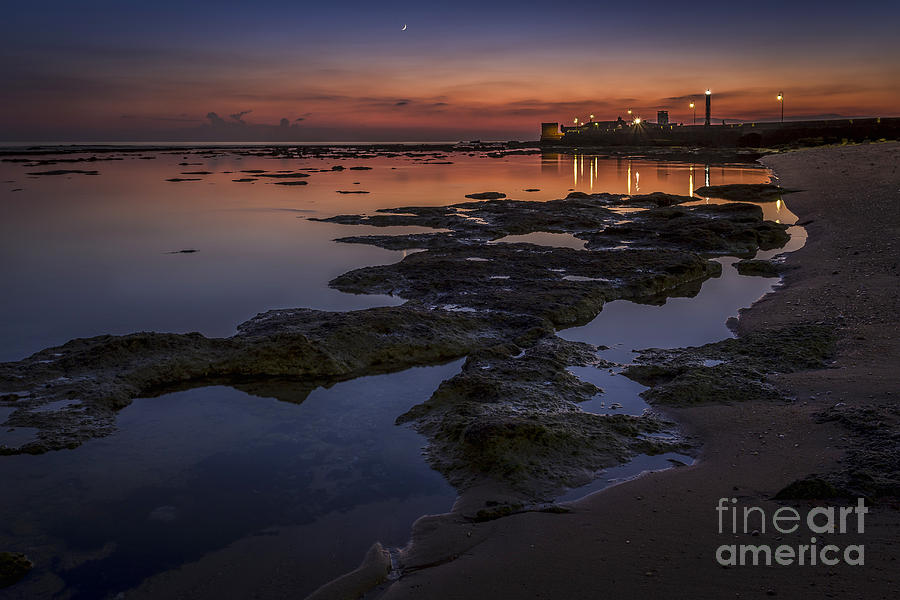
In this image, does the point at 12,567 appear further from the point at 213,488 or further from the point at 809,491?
the point at 809,491

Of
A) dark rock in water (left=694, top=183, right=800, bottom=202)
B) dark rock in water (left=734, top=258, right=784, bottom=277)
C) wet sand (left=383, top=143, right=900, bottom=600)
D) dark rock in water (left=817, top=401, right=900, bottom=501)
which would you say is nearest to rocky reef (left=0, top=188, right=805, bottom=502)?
wet sand (left=383, top=143, right=900, bottom=600)

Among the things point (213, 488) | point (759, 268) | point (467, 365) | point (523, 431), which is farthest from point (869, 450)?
point (759, 268)

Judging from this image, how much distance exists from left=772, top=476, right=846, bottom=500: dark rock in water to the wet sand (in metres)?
0.09

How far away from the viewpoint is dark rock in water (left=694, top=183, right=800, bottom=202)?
22.4 meters

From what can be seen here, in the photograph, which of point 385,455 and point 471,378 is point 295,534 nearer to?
point 385,455

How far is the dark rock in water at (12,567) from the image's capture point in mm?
3275

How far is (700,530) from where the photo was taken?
134 inches

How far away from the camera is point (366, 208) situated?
21.5 metres

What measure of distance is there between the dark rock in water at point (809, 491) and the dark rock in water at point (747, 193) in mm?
21005

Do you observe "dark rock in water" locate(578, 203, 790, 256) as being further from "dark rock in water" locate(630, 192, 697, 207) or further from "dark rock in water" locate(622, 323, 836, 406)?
"dark rock in water" locate(622, 323, 836, 406)

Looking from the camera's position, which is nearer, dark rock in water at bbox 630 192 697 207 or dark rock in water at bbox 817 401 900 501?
dark rock in water at bbox 817 401 900 501

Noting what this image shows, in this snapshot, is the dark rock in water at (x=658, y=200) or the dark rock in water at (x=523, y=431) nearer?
the dark rock in water at (x=523, y=431)

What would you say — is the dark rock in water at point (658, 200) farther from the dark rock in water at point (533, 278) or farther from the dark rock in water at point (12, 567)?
the dark rock in water at point (12, 567)

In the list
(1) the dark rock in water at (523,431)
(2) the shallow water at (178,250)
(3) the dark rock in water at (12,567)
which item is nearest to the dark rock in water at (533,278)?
(2) the shallow water at (178,250)
